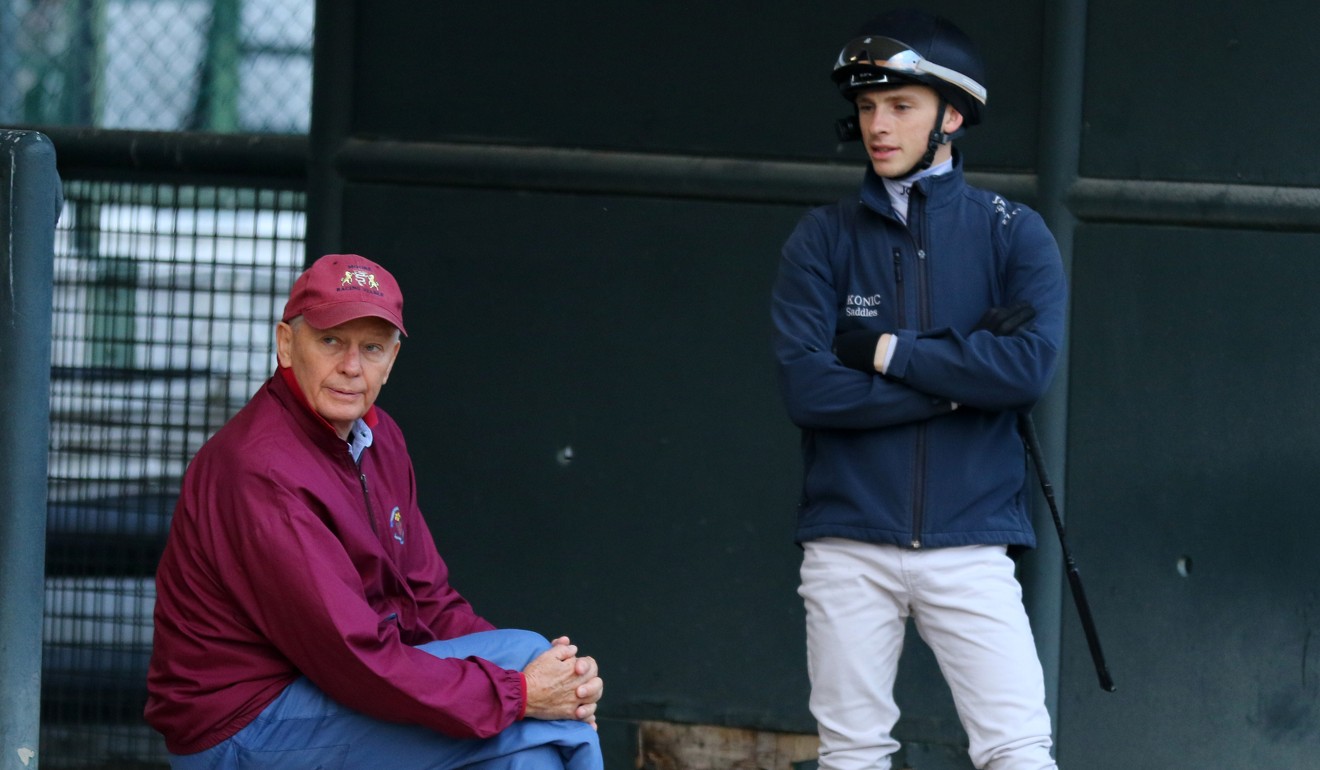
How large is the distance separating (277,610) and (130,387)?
7.03 ft

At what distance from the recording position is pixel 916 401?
3.03 metres

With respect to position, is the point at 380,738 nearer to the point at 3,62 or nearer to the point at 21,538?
the point at 21,538

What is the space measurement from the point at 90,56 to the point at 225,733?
262 centimetres

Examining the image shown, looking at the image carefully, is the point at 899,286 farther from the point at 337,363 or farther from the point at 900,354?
the point at 337,363

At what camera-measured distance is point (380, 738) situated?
102 inches

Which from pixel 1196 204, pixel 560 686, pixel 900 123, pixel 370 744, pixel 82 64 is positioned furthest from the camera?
pixel 82 64

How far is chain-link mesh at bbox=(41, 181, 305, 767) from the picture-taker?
435cm

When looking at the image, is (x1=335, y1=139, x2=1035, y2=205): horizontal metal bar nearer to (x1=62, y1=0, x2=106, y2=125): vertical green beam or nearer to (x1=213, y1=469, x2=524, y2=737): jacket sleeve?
(x1=62, y1=0, x2=106, y2=125): vertical green beam

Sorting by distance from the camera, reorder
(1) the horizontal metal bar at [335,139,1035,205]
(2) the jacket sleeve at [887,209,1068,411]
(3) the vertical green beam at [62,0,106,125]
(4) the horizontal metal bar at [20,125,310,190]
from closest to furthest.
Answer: (2) the jacket sleeve at [887,209,1068,411], (1) the horizontal metal bar at [335,139,1035,205], (4) the horizontal metal bar at [20,125,310,190], (3) the vertical green beam at [62,0,106,125]

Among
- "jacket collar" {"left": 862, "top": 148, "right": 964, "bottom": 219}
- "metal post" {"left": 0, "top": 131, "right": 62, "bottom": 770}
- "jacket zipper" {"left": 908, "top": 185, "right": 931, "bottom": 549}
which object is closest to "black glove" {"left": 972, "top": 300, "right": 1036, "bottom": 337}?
"jacket zipper" {"left": 908, "top": 185, "right": 931, "bottom": 549}

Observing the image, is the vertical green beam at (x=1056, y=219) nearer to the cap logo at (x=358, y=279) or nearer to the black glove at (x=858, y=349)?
the black glove at (x=858, y=349)

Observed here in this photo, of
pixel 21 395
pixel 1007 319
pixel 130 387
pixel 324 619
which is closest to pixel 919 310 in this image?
pixel 1007 319

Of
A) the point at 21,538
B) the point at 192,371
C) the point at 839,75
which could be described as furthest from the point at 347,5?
the point at 21,538

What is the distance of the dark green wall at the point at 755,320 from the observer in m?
3.89
